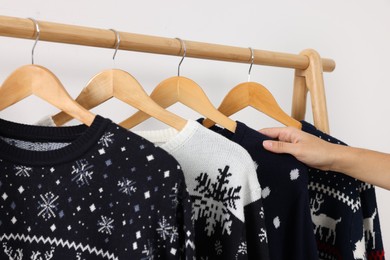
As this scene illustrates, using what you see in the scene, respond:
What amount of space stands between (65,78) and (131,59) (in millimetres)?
157

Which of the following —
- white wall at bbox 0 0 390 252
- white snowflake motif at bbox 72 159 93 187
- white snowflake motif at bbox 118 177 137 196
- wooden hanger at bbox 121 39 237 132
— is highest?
white wall at bbox 0 0 390 252

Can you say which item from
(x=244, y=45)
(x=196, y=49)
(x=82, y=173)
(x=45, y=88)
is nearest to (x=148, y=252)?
(x=82, y=173)

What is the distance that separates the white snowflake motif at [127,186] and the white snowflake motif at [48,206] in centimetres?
9

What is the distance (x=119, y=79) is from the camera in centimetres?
79

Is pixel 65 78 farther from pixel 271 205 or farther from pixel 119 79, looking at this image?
pixel 271 205

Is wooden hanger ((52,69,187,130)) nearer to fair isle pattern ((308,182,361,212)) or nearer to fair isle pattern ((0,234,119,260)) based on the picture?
fair isle pattern ((0,234,119,260))

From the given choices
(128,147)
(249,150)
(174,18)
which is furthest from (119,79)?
(174,18)

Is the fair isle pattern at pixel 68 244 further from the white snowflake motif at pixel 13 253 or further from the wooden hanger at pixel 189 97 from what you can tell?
the wooden hanger at pixel 189 97

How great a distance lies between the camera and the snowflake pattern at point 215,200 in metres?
0.79

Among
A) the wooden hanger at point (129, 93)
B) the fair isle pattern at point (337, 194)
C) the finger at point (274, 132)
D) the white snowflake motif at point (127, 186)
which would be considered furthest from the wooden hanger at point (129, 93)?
the fair isle pattern at point (337, 194)

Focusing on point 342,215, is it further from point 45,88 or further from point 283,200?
point 45,88

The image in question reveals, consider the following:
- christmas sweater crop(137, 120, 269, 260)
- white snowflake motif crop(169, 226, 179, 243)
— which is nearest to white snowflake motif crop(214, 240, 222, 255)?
christmas sweater crop(137, 120, 269, 260)

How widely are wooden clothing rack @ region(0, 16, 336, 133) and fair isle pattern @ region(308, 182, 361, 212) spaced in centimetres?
16

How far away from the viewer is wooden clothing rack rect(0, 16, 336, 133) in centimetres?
75
